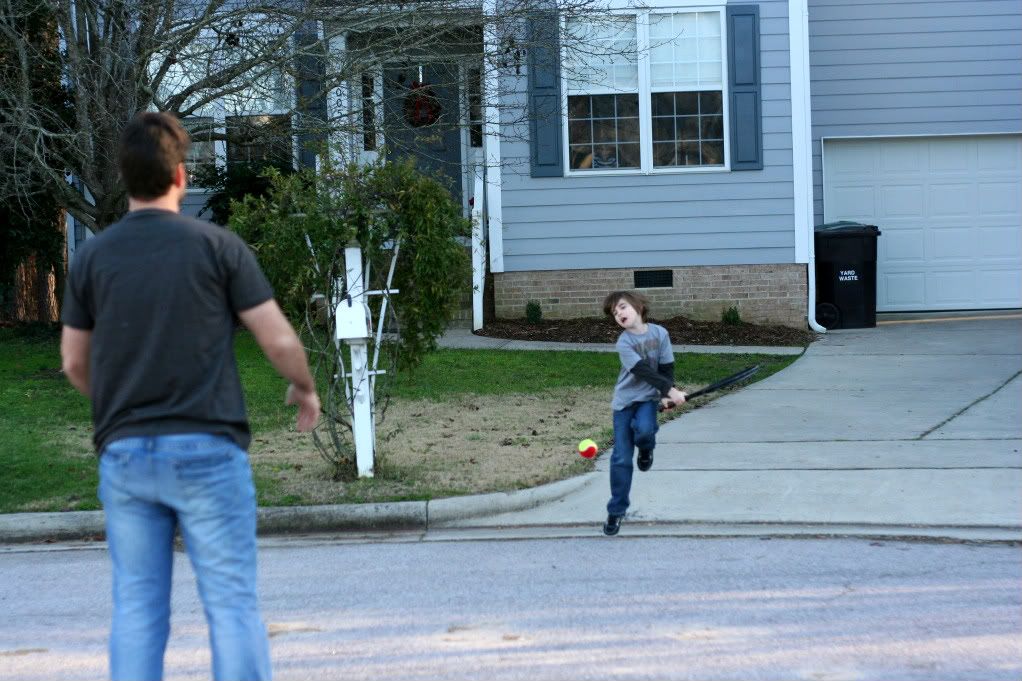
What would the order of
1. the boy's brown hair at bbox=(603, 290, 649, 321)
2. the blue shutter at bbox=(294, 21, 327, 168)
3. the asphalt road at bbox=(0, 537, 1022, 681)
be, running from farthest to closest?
the blue shutter at bbox=(294, 21, 327, 168)
the boy's brown hair at bbox=(603, 290, 649, 321)
the asphalt road at bbox=(0, 537, 1022, 681)

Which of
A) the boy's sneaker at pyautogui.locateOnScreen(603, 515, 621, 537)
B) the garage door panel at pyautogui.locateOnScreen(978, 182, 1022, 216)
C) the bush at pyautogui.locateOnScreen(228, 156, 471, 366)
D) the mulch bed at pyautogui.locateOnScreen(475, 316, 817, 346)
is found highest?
the garage door panel at pyautogui.locateOnScreen(978, 182, 1022, 216)

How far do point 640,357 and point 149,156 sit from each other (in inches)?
150

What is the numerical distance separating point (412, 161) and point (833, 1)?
11.3 metres

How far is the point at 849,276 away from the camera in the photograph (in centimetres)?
1603

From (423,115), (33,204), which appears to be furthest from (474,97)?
(33,204)

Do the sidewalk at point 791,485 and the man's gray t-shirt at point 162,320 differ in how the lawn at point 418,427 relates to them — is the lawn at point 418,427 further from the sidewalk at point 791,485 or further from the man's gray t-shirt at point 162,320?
the man's gray t-shirt at point 162,320

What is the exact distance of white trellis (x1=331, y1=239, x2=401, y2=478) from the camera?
741cm

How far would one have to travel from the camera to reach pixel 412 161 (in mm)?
7969

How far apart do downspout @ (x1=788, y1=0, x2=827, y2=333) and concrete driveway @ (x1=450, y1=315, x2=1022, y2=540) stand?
11.5 feet

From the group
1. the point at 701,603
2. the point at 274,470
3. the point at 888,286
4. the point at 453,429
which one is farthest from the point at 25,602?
the point at 888,286

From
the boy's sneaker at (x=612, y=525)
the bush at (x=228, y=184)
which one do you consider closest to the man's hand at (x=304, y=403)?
the boy's sneaker at (x=612, y=525)

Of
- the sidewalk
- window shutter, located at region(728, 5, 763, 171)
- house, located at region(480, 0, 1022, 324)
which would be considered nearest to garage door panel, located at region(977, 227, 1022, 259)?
house, located at region(480, 0, 1022, 324)

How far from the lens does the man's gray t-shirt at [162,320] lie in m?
3.28

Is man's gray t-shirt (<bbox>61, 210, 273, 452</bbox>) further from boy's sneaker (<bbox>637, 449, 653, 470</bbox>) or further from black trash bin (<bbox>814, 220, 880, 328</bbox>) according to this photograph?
black trash bin (<bbox>814, 220, 880, 328</bbox>)
